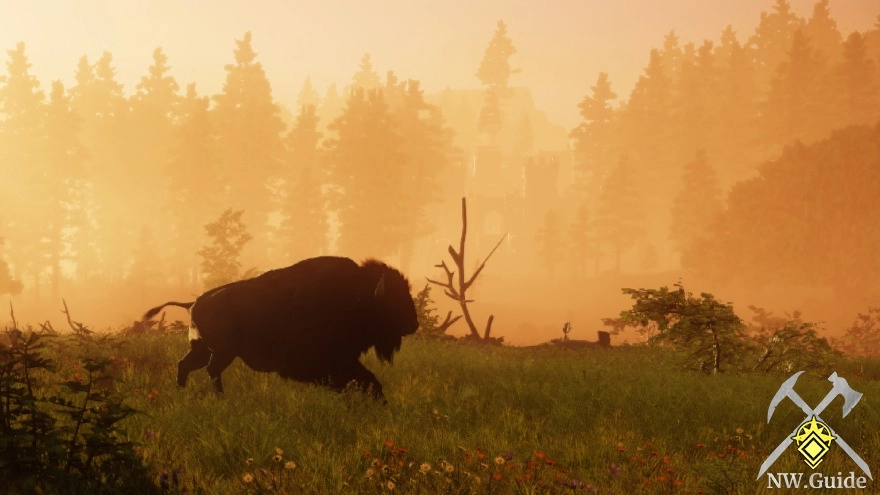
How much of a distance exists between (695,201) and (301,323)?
5101cm

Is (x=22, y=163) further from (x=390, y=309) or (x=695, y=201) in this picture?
(x=695, y=201)

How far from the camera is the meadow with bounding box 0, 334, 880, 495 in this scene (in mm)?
4512

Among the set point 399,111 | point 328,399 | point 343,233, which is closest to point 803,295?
point 343,233

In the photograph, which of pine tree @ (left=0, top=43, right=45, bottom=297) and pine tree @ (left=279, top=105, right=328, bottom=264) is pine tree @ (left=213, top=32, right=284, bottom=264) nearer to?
pine tree @ (left=279, top=105, right=328, bottom=264)

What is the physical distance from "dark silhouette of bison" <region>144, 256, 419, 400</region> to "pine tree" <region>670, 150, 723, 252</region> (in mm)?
49041

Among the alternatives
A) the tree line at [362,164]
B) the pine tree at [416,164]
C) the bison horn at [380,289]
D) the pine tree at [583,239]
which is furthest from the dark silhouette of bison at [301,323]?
the pine tree at [583,239]

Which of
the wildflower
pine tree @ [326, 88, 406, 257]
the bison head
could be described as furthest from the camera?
pine tree @ [326, 88, 406, 257]

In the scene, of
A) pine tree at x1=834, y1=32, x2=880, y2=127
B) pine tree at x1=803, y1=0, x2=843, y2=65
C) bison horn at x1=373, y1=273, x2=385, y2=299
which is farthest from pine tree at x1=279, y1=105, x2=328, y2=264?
pine tree at x1=803, y1=0, x2=843, y2=65

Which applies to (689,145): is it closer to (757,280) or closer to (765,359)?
(757,280)

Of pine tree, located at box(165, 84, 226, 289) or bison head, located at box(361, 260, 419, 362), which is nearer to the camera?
bison head, located at box(361, 260, 419, 362)

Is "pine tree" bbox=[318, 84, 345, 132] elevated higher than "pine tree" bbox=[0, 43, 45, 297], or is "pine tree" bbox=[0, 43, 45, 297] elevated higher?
"pine tree" bbox=[318, 84, 345, 132]

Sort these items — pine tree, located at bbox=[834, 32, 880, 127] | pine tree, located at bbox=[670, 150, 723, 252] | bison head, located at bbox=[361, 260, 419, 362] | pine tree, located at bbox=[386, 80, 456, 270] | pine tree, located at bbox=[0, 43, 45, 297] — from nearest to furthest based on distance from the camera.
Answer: bison head, located at bbox=[361, 260, 419, 362] → pine tree, located at bbox=[0, 43, 45, 297] → pine tree, located at bbox=[834, 32, 880, 127] → pine tree, located at bbox=[670, 150, 723, 252] → pine tree, located at bbox=[386, 80, 456, 270]

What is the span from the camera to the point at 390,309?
814 cm

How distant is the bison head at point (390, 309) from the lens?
810 centimetres
